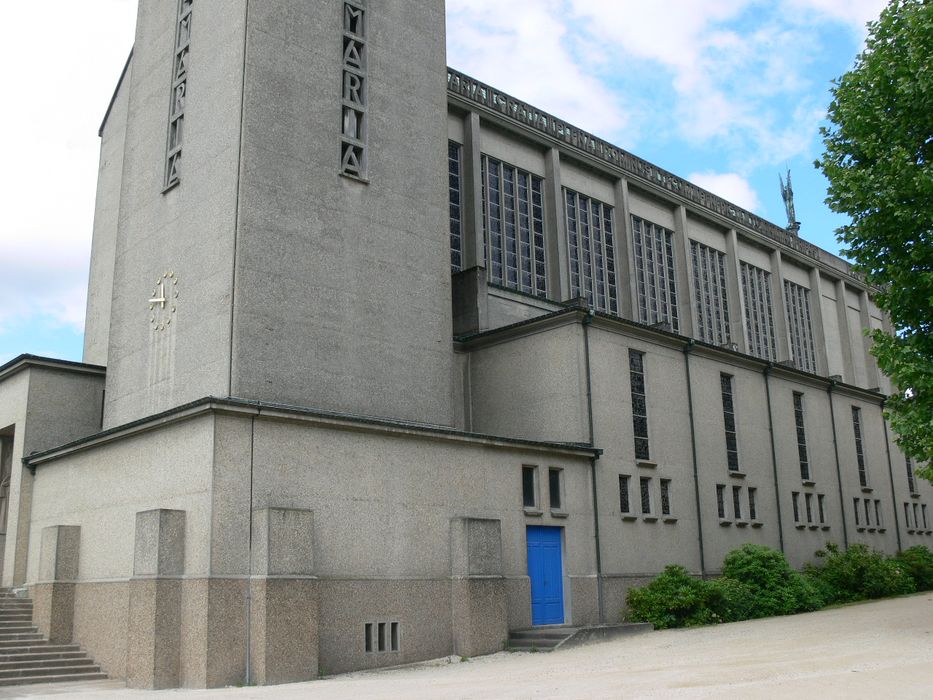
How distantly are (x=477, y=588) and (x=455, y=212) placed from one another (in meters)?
21.0

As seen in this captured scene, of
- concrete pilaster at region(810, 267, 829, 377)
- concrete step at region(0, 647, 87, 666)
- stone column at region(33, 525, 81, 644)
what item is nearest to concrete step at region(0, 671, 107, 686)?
concrete step at region(0, 647, 87, 666)

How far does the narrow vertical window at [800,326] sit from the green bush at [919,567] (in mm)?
24047

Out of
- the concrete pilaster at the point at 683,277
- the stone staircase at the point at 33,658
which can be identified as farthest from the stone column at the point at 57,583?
the concrete pilaster at the point at 683,277

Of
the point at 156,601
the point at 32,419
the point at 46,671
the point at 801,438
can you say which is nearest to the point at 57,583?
the point at 46,671

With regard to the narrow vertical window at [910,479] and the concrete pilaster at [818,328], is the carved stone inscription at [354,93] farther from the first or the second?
the concrete pilaster at [818,328]

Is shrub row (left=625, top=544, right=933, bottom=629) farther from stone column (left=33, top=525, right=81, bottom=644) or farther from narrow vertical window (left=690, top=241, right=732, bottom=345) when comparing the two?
narrow vertical window (left=690, top=241, right=732, bottom=345)

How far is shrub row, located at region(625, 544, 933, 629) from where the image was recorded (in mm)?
26359

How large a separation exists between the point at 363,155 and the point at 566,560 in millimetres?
12763

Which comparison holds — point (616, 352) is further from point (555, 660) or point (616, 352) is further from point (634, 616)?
point (555, 660)

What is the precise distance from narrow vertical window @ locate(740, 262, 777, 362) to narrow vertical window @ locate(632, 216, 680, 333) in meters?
7.84

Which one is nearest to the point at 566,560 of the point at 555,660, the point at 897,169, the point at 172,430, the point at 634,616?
the point at 634,616

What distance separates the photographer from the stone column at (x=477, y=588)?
21812 mm

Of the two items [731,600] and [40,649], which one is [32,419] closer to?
[40,649]

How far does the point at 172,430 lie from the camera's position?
20781 mm
